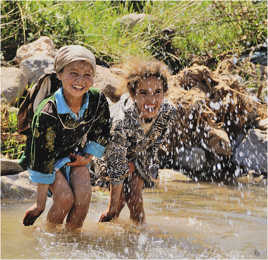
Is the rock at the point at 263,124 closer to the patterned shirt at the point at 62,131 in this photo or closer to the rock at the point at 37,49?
the rock at the point at 37,49

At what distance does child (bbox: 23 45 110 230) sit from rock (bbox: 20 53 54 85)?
3.06 m

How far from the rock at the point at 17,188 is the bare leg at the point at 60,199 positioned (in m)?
1.14

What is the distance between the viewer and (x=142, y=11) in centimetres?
1004

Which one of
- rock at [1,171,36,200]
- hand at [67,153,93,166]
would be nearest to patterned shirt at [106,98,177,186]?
hand at [67,153,93,166]

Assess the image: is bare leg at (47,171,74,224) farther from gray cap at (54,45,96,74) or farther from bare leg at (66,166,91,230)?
gray cap at (54,45,96,74)

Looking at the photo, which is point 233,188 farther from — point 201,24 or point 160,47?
point 201,24

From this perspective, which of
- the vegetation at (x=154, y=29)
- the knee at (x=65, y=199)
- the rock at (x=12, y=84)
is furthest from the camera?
the vegetation at (x=154, y=29)

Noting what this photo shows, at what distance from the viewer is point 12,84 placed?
610 cm

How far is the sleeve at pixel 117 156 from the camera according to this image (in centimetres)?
374

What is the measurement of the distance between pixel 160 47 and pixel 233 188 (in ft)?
11.2

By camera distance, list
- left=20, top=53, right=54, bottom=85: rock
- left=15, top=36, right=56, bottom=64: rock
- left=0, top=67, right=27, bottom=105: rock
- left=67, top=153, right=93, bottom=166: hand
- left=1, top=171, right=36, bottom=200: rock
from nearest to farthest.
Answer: left=67, top=153, right=93, bottom=166: hand
left=1, top=171, right=36, bottom=200: rock
left=0, top=67, right=27, bottom=105: rock
left=20, top=53, right=54, bottom=85: rock
left=15, top=36, right=56, bottom=64: rock

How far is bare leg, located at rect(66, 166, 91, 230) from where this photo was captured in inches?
136

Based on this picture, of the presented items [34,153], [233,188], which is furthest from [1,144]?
[233,188]

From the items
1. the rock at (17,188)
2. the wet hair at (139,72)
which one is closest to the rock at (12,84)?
the rock at (17,188)
